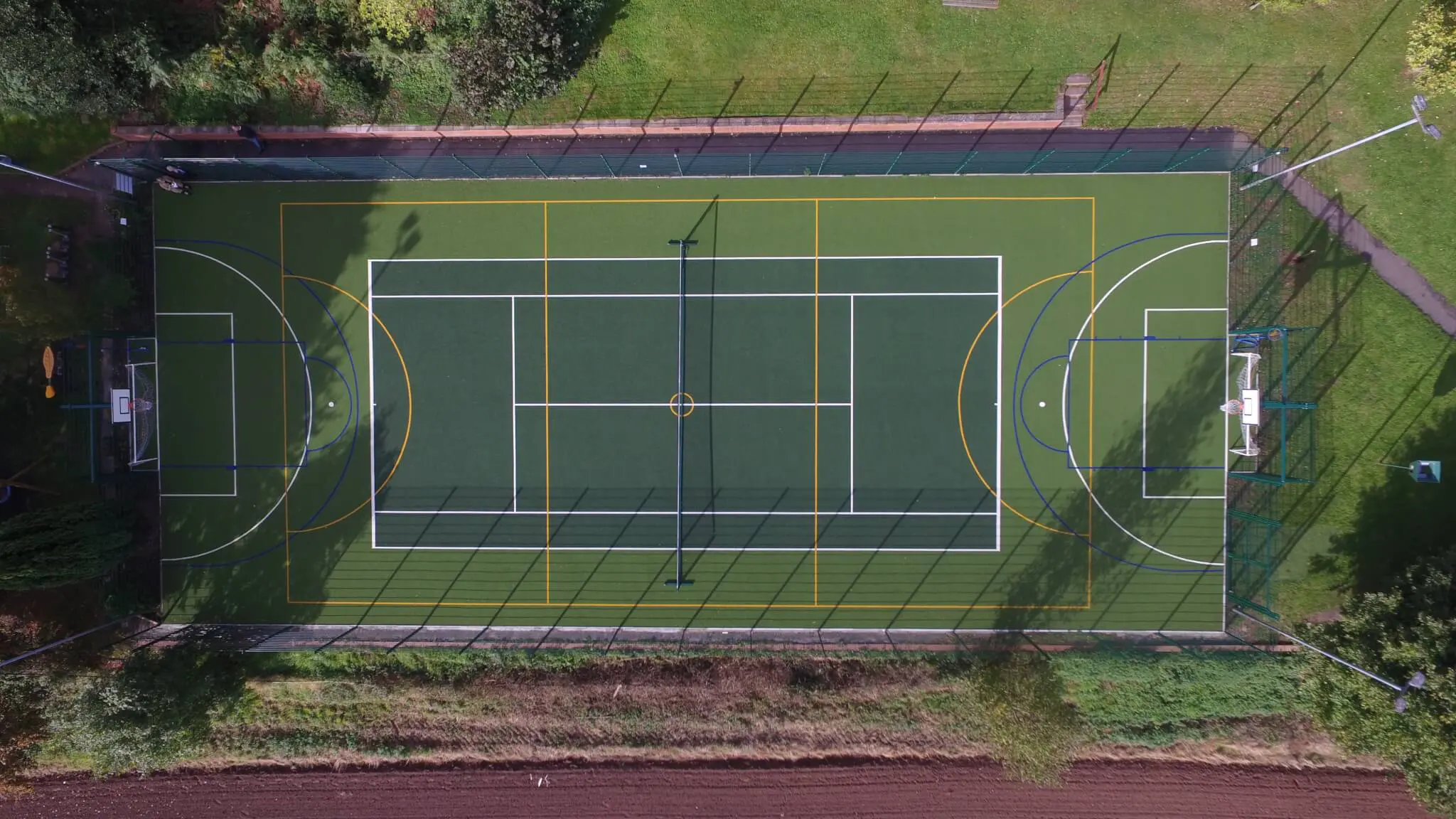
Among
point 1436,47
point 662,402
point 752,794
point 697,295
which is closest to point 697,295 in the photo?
point 697,295

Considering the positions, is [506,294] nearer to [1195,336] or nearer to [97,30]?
[97,30]

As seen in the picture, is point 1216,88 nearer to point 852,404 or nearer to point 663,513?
point 852,404

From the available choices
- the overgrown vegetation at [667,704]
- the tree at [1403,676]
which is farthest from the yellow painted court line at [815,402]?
the tree at [1403,676]

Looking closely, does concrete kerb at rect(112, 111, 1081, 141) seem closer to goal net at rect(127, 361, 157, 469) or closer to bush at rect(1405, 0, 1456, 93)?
goal net at rect(127, 361, 157, 469)

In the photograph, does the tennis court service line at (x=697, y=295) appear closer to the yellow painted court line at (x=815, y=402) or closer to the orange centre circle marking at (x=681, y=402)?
the yellow painted court line at (x=815, y=402)

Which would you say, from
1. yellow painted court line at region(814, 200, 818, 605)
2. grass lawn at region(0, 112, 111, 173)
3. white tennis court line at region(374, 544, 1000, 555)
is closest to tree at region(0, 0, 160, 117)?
grass lawn at region(0, 112, 111, 173)

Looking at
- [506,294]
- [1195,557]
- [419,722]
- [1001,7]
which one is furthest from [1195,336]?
[419,722]
